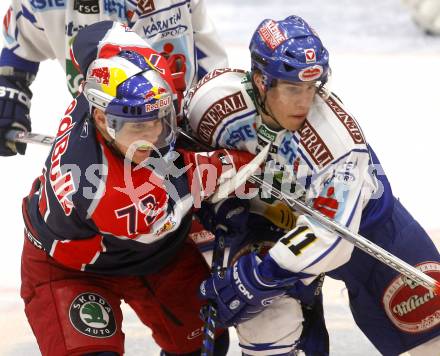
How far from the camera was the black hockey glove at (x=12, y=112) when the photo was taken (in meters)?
3.34

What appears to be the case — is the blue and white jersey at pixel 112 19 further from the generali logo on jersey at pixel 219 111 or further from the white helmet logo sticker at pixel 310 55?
the white helmet logo sticker at pixel 310 55

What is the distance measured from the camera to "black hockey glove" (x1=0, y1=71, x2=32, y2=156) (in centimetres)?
334

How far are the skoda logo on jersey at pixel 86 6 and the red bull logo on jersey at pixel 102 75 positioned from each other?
722 mm

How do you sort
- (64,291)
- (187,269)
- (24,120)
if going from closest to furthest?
(64,291) < (187,269) < (24,120)

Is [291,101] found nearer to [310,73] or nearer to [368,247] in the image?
[310,73]

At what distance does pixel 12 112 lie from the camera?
3355 mm

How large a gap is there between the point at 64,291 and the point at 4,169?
6.91ft

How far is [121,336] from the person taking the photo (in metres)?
2.83

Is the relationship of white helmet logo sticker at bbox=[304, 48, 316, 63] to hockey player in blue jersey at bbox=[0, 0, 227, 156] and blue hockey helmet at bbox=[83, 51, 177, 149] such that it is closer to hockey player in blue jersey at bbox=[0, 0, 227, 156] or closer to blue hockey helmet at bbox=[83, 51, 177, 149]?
blue hockey helmet at bbox=[83, 51, 177, 149]

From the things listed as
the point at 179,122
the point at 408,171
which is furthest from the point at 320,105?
the point at 408,171

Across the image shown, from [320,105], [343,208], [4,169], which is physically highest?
[320,105]

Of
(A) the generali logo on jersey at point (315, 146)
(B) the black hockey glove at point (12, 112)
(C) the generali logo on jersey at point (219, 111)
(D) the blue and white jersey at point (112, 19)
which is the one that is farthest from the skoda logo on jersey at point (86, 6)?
(A) the generali logo on jersey at point (315, 146)

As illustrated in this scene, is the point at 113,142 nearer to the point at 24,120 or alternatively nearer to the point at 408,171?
the point at 24,120

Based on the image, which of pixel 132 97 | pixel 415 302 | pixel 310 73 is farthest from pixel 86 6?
pixel 415 302
